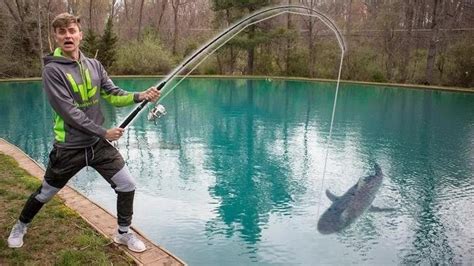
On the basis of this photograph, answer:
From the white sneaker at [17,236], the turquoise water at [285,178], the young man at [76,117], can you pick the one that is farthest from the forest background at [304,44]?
the young man at [76,117]

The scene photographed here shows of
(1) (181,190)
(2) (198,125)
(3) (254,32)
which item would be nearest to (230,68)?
(3) (254,32)

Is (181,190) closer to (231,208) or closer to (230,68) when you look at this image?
(231,208)

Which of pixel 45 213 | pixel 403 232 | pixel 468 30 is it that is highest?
pixel 468 30

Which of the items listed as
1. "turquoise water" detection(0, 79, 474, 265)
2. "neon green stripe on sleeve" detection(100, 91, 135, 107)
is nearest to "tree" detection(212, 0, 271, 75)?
"turquoise water" detection(0, 79, 474, 265)

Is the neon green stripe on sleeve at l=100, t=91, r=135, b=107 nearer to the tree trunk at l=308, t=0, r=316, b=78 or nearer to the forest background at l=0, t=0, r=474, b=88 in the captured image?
the forest background at l=0, t=0, r=474, b=88

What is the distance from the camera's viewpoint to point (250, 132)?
29.8 feet

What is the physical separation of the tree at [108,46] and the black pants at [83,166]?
2068 cm

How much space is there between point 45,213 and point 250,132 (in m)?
6.09

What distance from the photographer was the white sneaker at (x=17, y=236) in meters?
2.70

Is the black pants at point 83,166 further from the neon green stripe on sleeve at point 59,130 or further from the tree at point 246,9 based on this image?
the tree at point 246,9

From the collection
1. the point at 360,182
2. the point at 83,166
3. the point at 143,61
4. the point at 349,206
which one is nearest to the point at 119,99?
the point at 83,166

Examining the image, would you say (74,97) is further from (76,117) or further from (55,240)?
(55,240)

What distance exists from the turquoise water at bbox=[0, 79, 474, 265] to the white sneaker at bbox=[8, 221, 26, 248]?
4.43ft

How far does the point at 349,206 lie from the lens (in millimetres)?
4711
